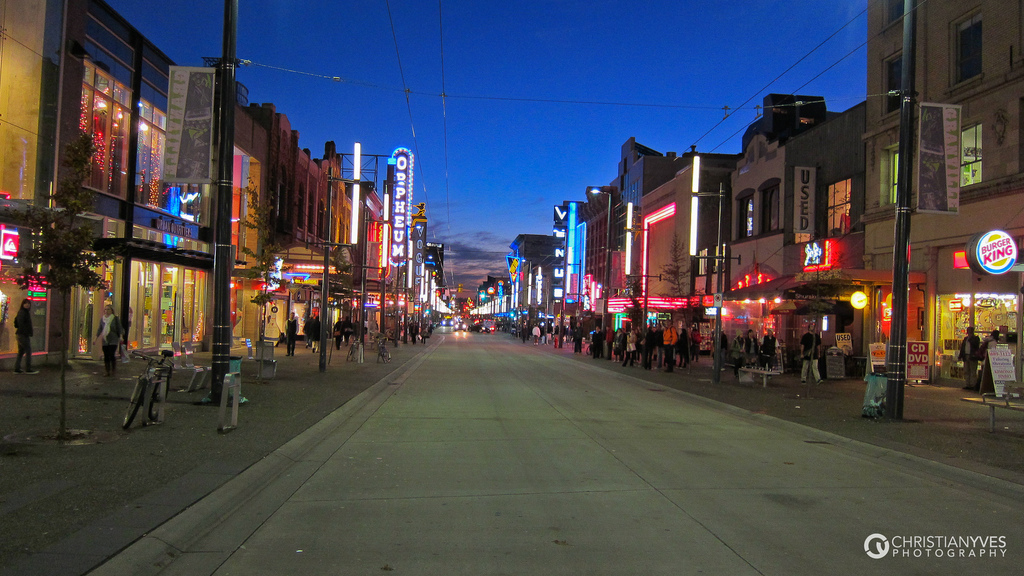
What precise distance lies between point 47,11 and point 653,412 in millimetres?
18018

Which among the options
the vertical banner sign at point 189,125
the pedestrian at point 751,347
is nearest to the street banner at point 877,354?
the pedestrian at point 751,347

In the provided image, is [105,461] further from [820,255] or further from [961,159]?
[820,255]

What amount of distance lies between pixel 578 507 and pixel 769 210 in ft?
97.2

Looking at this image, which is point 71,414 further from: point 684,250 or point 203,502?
point 684,250

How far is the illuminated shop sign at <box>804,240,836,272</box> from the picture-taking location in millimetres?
27484

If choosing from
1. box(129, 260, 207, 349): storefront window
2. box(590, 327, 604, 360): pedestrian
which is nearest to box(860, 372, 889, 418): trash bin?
box(129, 260, 207, 349): storefront window

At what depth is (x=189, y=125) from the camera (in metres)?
12.4

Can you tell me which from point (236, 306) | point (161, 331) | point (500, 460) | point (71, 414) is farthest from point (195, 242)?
point (500, 460)

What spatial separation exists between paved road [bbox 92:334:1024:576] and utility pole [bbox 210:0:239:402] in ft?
8.05

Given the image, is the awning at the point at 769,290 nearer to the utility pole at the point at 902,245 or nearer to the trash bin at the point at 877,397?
the utility pole at the point at 902,245

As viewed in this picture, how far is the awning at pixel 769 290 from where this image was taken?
1027 inches

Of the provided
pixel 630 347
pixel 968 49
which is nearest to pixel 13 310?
pixel 630 347

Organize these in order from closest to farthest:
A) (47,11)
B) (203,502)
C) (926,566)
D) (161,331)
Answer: (926,566) < (203,502) < (47,11) < (161,331)

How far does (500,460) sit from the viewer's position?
9.46 metres
